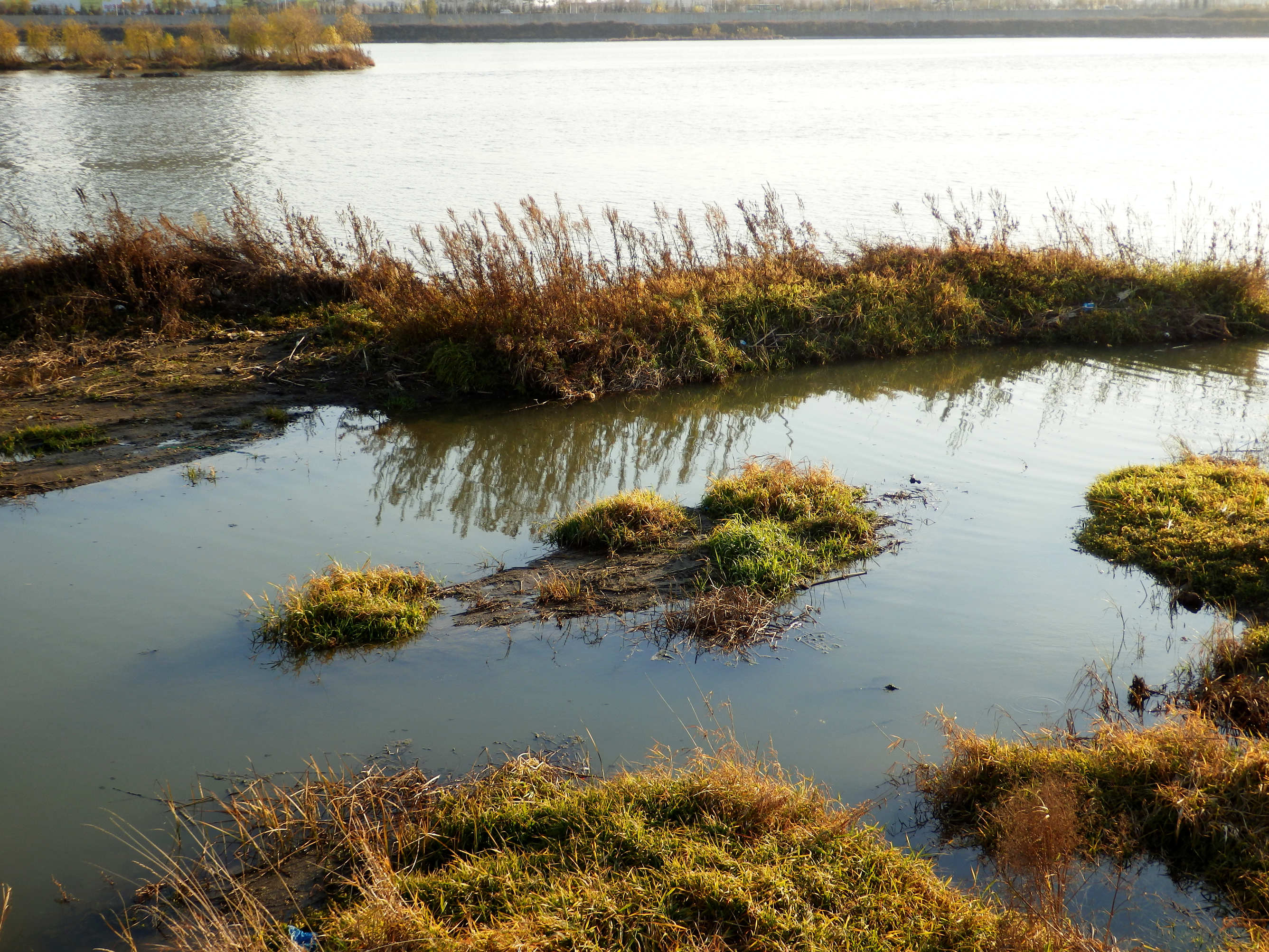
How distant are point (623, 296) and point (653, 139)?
21.9 metres

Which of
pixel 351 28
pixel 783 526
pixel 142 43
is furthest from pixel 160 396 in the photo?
pixel 351 28

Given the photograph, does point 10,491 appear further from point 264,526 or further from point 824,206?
point 824,206

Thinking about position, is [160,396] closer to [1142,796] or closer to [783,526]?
[783,526]

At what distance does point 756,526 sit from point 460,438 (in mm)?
3966

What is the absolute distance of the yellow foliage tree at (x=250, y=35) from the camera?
58219mm

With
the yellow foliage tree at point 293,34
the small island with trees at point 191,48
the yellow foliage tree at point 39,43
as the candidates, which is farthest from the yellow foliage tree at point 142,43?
the yellow foliage tree at point 293,34

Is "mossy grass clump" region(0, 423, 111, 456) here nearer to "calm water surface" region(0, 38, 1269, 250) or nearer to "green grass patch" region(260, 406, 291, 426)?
"green grass patch" region(260, 406, 291, 426)

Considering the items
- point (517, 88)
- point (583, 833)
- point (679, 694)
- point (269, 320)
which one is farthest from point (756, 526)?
point (517, 88)

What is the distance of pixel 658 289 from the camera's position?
460 inches

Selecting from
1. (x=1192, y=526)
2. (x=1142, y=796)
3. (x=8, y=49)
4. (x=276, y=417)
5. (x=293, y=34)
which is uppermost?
(x=293, y=34)

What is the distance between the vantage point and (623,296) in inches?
442

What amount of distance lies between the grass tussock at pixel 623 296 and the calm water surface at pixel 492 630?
1.01 m

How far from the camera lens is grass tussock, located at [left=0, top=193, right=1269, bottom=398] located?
422 inches

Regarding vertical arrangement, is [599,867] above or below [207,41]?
below
